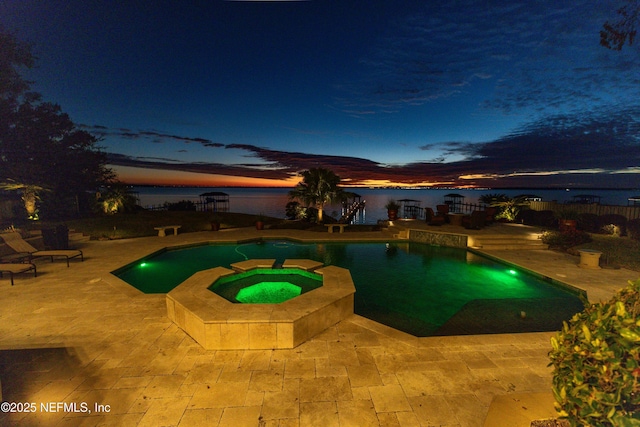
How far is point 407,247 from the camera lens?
39.4 feet

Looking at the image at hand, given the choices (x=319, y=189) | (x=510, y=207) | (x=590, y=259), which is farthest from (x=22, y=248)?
(x=510, y=207)

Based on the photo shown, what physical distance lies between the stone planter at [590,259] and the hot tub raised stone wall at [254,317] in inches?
342

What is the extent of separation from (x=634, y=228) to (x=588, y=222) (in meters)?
1.70

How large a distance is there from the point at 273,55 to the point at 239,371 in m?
17.3

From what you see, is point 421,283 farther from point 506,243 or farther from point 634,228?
point 634,228

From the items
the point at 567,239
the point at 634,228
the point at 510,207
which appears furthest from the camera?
the point at 510,207

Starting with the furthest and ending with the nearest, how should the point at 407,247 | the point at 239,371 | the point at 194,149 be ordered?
the point at 194,149 → the point at 407,247 → the point at 239,371

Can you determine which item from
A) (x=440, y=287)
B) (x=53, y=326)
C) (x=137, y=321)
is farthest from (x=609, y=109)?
(x=53, y=326)

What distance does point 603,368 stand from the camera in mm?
1335

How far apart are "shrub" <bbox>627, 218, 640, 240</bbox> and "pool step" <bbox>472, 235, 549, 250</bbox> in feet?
15.6

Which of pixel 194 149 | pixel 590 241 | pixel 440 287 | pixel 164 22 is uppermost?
pixel 164 22

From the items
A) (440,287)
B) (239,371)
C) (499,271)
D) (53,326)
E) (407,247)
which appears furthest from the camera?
(407,247)

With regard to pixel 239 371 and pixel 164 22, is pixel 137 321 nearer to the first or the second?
pixel 239 371

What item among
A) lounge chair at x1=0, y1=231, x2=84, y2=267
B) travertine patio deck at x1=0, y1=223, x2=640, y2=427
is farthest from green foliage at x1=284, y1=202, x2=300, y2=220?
travertine patio deck at x1=0, y1=223, x2=640, y2=427
